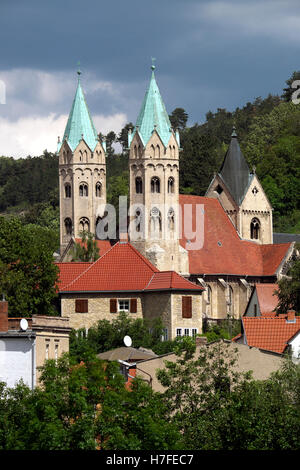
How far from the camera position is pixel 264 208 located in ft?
351

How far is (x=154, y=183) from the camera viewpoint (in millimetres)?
96062

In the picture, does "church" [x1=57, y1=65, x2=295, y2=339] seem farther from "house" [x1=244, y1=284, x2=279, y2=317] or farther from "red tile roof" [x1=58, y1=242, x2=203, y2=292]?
"house" [x1=244, y1=284, x2=279, y2=317]

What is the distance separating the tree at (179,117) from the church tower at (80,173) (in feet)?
297

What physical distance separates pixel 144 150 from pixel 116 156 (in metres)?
95.6

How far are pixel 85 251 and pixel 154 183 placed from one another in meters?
6.14

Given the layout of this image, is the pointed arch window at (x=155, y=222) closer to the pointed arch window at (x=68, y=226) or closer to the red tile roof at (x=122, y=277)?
the pointed arch window at (x=68, y=226)

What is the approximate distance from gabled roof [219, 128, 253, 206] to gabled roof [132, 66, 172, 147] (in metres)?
10.8

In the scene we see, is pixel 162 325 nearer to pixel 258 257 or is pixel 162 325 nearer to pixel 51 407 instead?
pixel 258 257

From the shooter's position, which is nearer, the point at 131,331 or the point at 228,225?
the point at 131,331

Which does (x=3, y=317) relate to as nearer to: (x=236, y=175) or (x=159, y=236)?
(x=159, y=236)

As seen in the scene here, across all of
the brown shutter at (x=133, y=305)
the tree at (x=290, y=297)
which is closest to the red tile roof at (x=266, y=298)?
the tree at (x=290, y=297)
